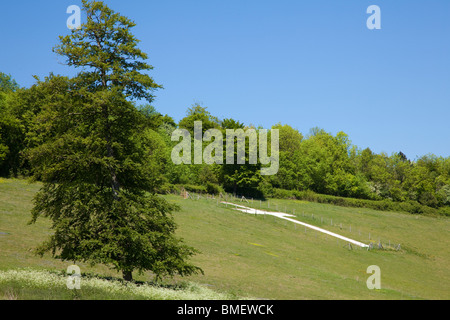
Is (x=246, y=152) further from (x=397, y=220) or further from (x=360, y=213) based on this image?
(x=397, y=220)

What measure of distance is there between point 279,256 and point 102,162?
90.6ft

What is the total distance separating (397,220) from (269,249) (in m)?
52.8

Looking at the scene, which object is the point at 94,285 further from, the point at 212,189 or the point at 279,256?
the point at 212,189

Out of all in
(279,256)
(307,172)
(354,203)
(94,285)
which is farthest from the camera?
(307,172)

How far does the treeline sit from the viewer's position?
78750 millimetres

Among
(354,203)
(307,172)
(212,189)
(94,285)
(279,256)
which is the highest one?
(307,172)

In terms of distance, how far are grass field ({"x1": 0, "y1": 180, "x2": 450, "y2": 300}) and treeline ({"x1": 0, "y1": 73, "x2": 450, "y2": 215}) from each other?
17.6 metres

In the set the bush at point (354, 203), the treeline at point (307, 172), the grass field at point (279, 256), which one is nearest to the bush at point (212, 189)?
the treeline at point (307, 172)

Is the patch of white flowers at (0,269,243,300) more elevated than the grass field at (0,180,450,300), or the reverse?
the patch of white flowers at (0,269,243,300)

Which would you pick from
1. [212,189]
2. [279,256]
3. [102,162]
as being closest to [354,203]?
[212,189]

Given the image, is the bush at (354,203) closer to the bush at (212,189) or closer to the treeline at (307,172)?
the treeline at (307,172)

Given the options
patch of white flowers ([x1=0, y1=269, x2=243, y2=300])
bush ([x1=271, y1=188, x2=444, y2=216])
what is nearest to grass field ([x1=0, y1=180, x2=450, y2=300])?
patch of white flowers ([x1=0, y1=269, x2=243, y2=300])

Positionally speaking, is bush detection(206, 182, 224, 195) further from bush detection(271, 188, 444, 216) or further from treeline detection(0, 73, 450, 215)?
bush detection(271, 188, 444, 216)

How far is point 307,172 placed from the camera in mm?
121938
